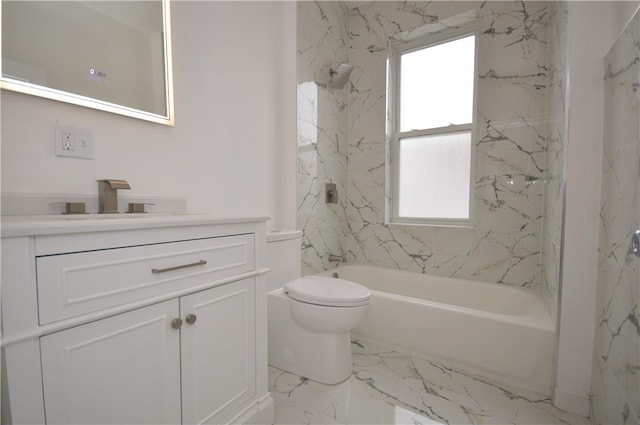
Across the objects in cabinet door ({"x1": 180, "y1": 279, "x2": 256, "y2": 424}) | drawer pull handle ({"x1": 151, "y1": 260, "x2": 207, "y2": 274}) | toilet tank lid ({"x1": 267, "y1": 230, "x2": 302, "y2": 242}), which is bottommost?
cabinet door ({"x1": 180, "y1": 279, "x2": 256, "y2": 424})

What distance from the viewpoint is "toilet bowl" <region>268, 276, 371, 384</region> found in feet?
4.89

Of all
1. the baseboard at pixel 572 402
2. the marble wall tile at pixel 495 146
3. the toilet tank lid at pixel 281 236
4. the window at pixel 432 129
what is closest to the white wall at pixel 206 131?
the toilet tank lid at pixel 281 236

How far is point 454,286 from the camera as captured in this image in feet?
7.43

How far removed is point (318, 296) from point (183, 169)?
937 millimetres

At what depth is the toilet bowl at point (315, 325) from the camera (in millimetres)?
1489

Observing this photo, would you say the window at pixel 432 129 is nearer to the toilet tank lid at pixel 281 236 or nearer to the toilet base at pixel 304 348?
the toilet tank lid at pixel 281 236

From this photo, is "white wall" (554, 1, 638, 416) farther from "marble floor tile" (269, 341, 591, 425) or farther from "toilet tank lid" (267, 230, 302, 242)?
"toilet tank lid" (267, 230, 302, 242)


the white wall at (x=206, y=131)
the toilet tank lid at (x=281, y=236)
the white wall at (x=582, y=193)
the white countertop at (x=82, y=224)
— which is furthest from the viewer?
the toilet tank lid at (x=281, y=236)

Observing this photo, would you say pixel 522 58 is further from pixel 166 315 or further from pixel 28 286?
pixel 28 286

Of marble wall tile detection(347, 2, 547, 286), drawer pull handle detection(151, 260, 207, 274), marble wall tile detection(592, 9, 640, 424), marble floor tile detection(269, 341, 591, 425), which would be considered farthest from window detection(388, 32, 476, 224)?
drawer pull handle detection(151, 260, 207, 274)

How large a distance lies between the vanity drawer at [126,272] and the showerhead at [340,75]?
69.6 inches

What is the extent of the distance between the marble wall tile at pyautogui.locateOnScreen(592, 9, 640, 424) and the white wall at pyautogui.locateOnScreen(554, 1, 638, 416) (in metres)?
0.03

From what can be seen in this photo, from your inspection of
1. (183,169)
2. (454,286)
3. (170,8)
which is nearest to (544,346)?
(454,286)

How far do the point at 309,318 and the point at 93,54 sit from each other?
151cm
